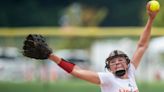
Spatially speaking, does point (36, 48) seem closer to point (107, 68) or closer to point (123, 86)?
point (107, 68)

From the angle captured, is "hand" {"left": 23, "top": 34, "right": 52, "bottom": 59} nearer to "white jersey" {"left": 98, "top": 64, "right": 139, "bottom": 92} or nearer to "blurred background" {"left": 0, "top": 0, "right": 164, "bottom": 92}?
"white jersey" {"left": 98, "top": 64, "right": 139, "bottom": 92}

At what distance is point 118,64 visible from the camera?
7.20 meters

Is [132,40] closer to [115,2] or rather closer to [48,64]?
[48,64]

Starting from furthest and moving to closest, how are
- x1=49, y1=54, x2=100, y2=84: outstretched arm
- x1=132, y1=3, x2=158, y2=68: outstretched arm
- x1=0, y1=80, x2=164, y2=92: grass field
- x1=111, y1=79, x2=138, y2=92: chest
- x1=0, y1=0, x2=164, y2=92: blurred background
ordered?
x1=0, y1=0, x2=164, y2=92: blurred background < x1=0, y1=80, x2=164, y2=92: grass field < x1=132, y1=3, x2=158, y2=68: outstretched arm < x1=111, y1=79, x2=138, y2=92: chest < x1=49, y1=54, x2=100, y2=84: outstretched arm

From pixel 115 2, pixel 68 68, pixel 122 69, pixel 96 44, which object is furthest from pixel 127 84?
pixel 115 2

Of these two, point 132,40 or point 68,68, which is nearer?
point 68,68

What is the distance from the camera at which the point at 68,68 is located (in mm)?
6914

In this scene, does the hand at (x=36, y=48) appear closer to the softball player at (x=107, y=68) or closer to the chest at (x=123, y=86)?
the softball player at (x=107, y=68)

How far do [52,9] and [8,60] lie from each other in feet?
93.3

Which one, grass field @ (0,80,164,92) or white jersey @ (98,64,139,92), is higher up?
grass field @ (0,80,164,92)

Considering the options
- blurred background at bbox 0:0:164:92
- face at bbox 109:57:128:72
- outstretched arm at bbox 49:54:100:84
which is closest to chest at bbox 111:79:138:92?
face at bbox 109:57:128:72

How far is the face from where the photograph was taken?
23.6 ft

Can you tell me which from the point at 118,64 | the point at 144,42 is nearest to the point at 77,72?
the point at 118,64

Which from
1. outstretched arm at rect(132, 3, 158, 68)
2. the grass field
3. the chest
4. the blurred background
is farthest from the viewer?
the blurred background
